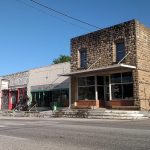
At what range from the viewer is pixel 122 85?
27.9 meters

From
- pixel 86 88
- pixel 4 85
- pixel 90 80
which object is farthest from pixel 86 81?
pixel 4 85

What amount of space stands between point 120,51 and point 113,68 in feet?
7.82

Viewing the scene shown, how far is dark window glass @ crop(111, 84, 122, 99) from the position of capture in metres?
28.2

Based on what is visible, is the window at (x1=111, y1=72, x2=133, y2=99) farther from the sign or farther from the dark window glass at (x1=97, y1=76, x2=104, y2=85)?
the sign

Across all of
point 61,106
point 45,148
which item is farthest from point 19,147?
point 61,106

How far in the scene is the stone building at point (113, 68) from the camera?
1065 inches

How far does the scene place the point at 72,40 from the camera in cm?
3353

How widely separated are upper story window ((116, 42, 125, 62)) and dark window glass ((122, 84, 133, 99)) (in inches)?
107

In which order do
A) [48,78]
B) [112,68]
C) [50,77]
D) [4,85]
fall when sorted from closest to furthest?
[112,68], [50,77], [48,78], [4,85]

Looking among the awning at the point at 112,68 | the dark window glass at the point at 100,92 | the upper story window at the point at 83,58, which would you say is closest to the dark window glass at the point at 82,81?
the upper story window at the point at 83,58

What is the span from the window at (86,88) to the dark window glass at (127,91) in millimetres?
3869

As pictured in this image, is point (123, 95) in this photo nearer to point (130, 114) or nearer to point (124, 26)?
point (130, 114)

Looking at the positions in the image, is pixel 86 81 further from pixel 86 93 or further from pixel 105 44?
pixel 105 44

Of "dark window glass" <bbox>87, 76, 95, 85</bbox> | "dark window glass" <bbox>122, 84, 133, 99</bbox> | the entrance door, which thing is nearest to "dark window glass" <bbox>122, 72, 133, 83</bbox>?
"dark window glass" <bbox>122, 84, 133, 99</bbox>
